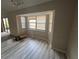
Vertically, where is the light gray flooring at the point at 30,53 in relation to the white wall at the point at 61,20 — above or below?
below

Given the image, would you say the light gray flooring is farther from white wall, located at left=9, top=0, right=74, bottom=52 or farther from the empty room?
white wall, located at left=9, top=0, right=74, bottom=52

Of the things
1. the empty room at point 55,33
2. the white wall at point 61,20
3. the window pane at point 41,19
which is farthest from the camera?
the window pane at point 41,19

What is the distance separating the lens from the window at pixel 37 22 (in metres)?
4.67

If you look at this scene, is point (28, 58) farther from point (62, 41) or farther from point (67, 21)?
point (67, 21)

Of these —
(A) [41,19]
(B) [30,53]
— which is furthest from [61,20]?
(A) [41,19]

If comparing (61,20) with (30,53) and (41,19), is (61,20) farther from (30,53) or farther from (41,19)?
(41,19)

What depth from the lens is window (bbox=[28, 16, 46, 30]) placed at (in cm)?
467

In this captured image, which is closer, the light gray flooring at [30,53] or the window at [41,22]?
the light gray flooring at [30,53]

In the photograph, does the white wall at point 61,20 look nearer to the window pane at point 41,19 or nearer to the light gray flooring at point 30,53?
the light gray flooring at point 30,53

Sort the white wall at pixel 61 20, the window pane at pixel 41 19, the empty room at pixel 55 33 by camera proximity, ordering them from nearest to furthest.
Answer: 1. the empty room at pixel 55 33
2. the white wall at pixel 61 20
3. the window pane at pixel 41 19

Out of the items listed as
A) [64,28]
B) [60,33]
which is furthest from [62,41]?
[64,28]

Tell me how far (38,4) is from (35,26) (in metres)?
2.22

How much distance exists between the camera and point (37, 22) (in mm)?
5059

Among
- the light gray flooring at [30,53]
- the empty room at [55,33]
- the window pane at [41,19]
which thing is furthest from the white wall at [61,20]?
the window pane at [41,19]
